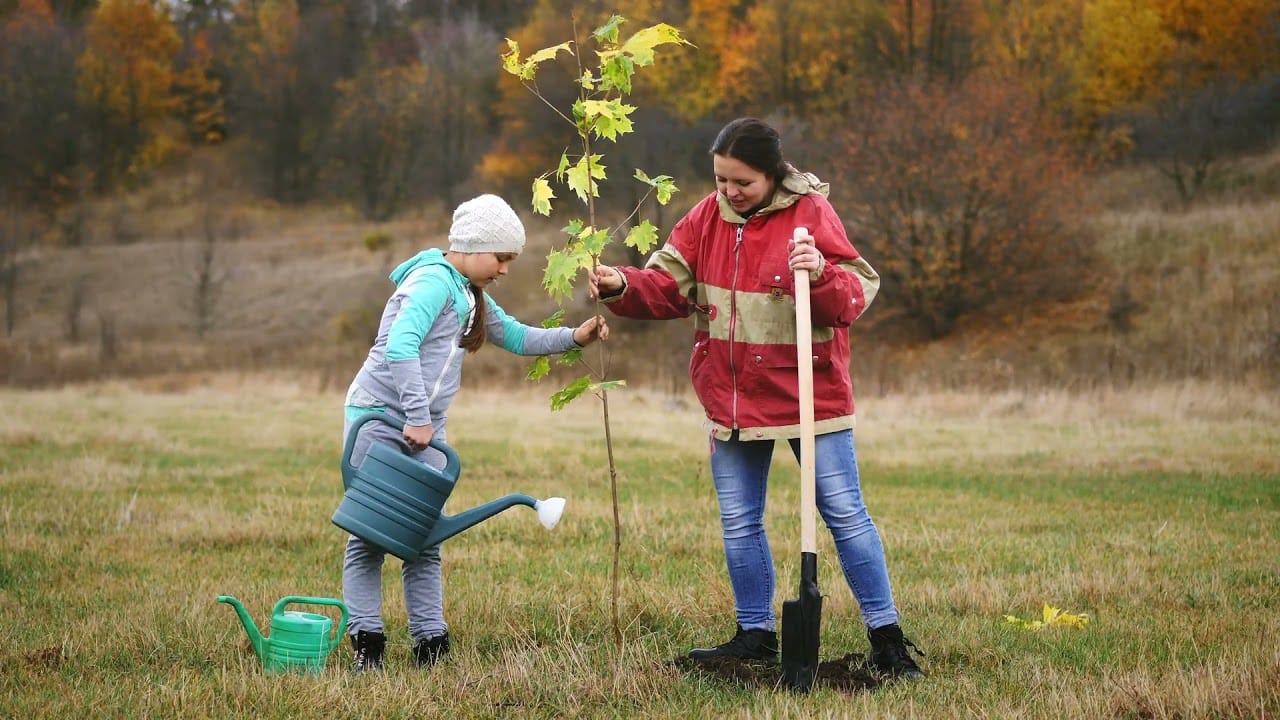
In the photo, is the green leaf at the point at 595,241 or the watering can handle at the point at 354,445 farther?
the watering can handle at the point at 354,445

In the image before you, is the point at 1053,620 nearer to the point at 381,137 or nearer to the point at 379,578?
the point at 379,578

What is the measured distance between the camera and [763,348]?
171 inches

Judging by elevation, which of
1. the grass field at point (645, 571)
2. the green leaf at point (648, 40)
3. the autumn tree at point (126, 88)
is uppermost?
the autumn tree at point (126, 88)

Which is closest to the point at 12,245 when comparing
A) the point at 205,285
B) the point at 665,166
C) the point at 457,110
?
the point at 205,285

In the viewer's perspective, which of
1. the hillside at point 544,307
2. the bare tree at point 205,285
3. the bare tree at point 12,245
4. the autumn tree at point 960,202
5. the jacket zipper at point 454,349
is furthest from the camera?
the bare tree at point 12,245

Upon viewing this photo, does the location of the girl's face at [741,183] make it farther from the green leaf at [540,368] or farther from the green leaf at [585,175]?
the green leaf at [540,368]

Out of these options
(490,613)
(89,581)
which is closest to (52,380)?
(89,581)

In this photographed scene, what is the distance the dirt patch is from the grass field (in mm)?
79

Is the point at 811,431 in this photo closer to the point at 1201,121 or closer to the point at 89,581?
the point at 89,581

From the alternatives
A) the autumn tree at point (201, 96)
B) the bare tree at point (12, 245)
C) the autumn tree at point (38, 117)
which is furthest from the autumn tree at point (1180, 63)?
the autumn tree at point (38, 117)

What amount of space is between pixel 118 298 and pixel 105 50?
19377mm

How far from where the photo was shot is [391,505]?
4340 millimetres

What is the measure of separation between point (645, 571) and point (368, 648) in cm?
223

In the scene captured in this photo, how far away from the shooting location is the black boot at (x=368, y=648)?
14.8 ft
